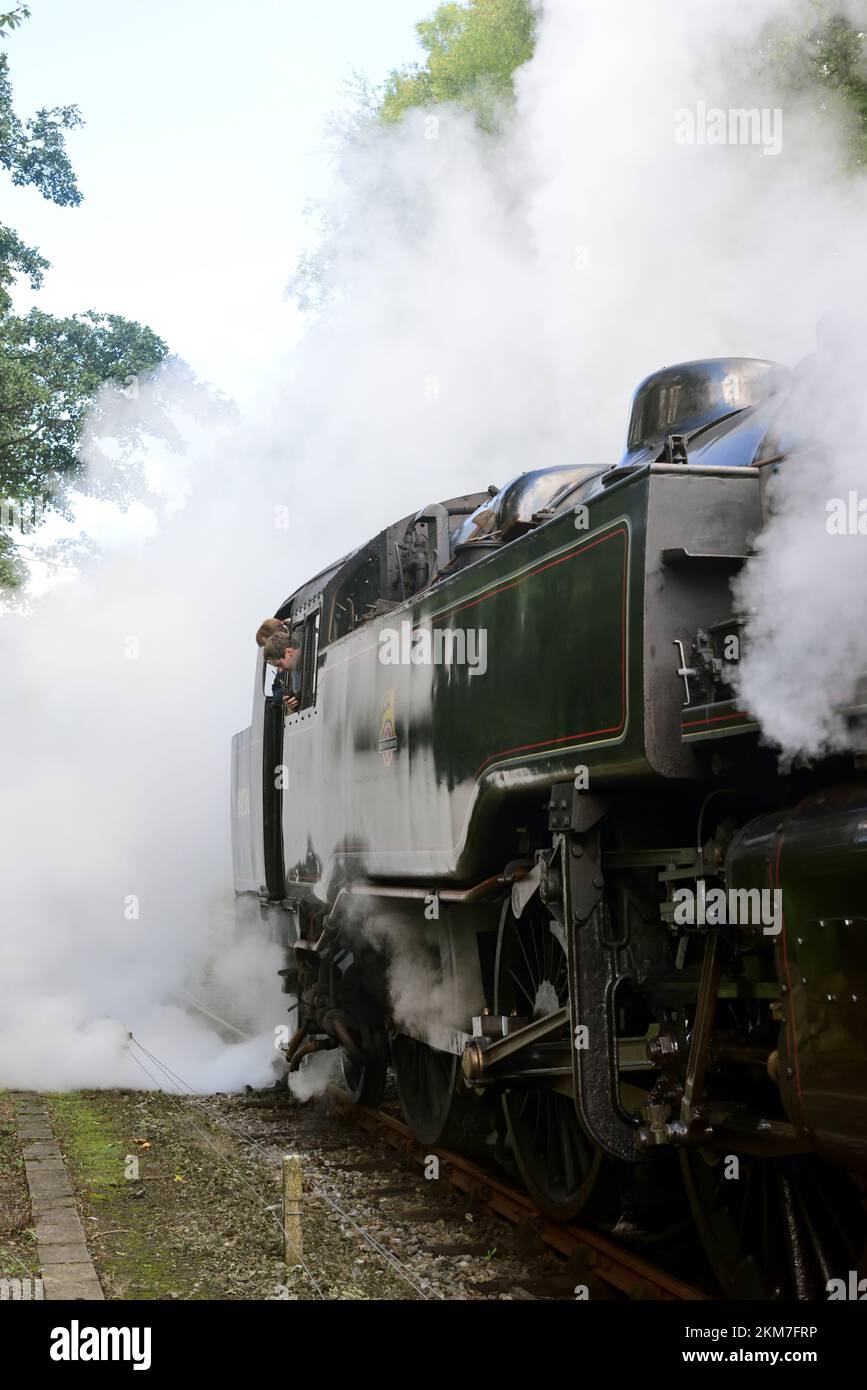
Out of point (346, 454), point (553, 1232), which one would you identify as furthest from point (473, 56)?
point (553, 1232)

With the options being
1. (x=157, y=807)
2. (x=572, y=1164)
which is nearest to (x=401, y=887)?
(x=572, y=1164)

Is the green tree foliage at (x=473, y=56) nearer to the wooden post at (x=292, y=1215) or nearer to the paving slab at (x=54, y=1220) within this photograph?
the paving slab at (x=54, y=1220)

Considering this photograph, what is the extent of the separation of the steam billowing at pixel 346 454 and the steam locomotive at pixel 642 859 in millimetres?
1537

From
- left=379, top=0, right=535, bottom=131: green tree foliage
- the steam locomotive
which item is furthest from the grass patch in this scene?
left=379, top=0, right=535, bottom=131: green tree foliage

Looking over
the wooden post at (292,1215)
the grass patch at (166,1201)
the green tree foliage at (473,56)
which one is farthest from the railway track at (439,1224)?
the green tree foliage at (473,56)

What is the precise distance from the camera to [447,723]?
206 inches

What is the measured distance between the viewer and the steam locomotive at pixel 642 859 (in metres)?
3.08

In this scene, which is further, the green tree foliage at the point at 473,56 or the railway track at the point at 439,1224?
the green tree foliage at the point at 473,56

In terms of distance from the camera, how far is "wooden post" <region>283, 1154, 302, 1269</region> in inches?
196

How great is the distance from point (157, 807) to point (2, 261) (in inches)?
253

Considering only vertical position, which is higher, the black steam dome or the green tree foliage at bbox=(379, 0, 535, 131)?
the green tree foliage at bbox=(379, 0, 535, 131)

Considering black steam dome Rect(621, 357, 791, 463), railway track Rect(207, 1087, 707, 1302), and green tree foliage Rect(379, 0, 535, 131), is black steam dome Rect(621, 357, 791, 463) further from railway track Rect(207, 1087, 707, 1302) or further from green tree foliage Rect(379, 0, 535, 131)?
green tree foliage Rect(379, 0, 535, 131)

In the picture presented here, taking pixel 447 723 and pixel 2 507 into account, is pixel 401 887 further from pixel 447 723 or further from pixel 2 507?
pixel 2 507

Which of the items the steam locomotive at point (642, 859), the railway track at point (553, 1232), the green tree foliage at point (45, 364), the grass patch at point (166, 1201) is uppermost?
the green tree foliage at point (45, 364)
